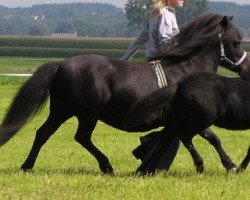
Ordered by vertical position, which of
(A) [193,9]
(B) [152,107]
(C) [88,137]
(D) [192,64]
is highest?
(D) [192,64]

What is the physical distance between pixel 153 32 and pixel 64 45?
93.6 m

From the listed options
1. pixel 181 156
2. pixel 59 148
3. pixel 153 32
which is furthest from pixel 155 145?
pixel 59 148

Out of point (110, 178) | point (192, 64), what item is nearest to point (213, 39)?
point (192, 64)

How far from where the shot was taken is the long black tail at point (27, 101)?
9.16 meters

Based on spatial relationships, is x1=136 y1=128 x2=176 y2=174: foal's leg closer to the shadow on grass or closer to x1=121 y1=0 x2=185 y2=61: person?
the shadow on grass

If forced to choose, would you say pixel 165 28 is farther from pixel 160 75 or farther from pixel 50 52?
pixel 50 52

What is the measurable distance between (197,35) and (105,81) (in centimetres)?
128

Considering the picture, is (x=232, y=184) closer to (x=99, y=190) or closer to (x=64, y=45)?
(x=99, y=190)

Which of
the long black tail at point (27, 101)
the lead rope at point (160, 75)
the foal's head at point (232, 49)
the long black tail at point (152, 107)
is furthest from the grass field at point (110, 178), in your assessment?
the foal's head at point (232, 49)

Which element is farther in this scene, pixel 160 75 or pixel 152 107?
pixel 160 75

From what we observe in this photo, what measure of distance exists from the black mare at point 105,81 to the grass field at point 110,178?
57cm

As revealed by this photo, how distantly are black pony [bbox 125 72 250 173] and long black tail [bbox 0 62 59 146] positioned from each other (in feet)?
3.79

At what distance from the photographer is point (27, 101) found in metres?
9.28

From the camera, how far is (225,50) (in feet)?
30.6
